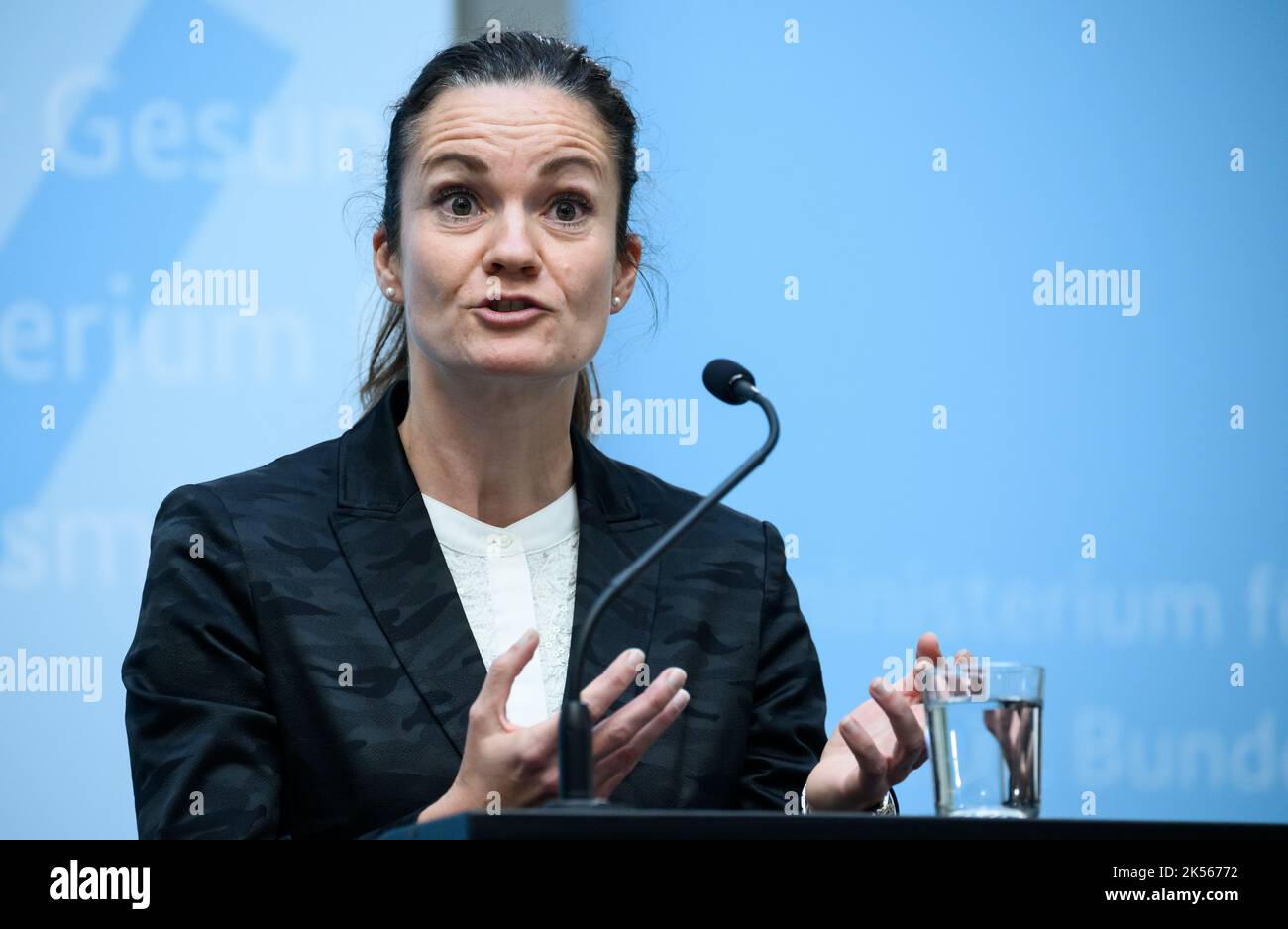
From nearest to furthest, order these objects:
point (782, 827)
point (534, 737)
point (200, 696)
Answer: point (782, 827), point (534, 737), point (200, 696)

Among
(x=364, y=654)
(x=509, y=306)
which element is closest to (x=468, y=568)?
(x=364, y=654)

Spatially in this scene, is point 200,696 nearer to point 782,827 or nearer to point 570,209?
point 570,209

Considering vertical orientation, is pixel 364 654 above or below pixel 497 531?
below

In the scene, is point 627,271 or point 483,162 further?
point 627,271

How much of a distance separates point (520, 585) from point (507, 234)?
397mm

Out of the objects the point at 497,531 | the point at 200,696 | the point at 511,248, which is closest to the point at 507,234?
the point at 511,248

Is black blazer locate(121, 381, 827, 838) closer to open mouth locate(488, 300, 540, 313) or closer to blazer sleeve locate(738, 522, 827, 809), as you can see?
blazer sleeve locate(738, 522, 827, 809)

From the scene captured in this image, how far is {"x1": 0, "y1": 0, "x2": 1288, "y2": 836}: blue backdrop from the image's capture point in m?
2.27

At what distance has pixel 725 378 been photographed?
1.35 metres

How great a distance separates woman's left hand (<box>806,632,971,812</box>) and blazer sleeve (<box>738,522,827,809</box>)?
26 centimetres

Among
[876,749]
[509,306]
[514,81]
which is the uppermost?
[514,81]

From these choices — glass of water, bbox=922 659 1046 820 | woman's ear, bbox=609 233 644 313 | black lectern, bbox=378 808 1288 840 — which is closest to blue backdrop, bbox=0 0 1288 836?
woman's ear, bbox=609 233 644 313

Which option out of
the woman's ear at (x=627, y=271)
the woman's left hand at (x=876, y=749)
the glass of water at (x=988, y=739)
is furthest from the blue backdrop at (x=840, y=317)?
the glass of water at (x=988, y=739)

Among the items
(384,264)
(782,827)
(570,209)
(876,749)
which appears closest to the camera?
(782,827)
